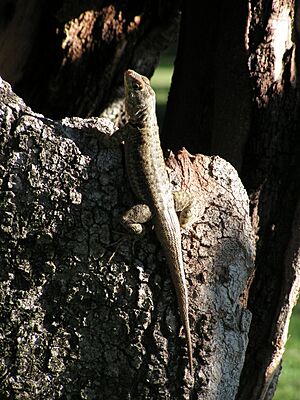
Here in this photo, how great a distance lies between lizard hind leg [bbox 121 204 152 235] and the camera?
362 cm

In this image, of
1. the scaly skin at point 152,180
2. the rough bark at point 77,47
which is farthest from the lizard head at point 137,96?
the rough bark at point 77,47

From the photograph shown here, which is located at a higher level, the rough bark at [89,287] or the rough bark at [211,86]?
the rough bark at [211,86]

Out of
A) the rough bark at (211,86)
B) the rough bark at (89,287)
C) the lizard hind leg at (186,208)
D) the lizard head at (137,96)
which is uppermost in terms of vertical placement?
the rough bark at (211,86)

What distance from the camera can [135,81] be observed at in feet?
13.9

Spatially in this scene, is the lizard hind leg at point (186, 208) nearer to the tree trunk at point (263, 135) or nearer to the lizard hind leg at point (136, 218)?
the lizard hind leg at point (136, 218)

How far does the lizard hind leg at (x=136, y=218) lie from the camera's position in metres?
3.62

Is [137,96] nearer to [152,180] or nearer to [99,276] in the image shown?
[152,180]

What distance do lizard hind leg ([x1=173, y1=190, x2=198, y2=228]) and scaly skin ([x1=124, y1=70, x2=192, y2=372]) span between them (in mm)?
31

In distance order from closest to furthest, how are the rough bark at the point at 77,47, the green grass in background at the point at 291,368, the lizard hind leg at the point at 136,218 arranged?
the lizard hind leg at the point at 136,218
the rough bark at the point at 77,47
the green grass in background at the point at 291,368

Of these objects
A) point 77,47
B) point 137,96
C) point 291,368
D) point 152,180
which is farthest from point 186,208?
point 291,368

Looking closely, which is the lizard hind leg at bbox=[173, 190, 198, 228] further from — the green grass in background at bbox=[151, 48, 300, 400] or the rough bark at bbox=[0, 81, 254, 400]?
the green grass in background at bbox=[151, 48, 300, 400]

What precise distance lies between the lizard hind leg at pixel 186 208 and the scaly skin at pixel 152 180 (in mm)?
31

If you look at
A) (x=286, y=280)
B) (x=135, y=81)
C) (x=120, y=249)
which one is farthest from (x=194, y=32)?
(x=120, y=249)

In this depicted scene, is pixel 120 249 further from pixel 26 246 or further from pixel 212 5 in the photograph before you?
pixel 212 5
